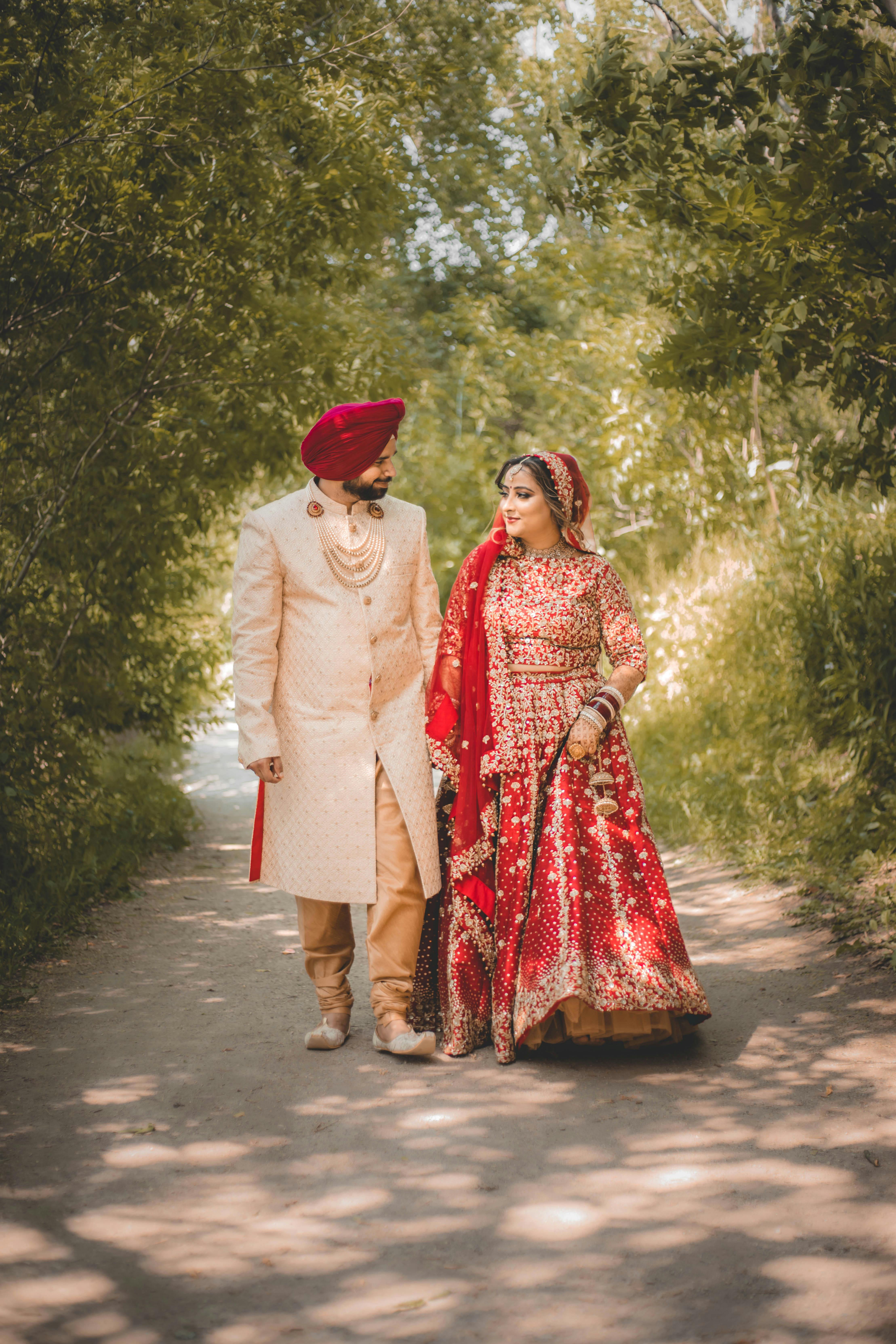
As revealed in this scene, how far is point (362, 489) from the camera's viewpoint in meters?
4.07

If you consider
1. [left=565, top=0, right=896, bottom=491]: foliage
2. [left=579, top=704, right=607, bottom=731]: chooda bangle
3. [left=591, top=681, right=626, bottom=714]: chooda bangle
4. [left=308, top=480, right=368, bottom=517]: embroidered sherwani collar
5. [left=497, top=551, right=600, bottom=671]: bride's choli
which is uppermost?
[left=565, top=0, right=896, bottom=491]: foliage

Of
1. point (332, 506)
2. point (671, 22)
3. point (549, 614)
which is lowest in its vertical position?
point (549, 614)

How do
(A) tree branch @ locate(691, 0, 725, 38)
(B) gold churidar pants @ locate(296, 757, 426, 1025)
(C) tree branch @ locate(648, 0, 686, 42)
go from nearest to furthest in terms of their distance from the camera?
(B) gold churidar pants @ locate(296, 757, 426, 1025)
(C) tree branch @ locate(648, 0, 686, 42)
(A) tree branch @ locate(691, 0, 725, 38)

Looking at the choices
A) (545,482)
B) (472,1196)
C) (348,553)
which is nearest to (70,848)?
(348,553)

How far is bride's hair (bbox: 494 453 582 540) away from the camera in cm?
410

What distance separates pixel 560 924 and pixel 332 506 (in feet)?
5.23

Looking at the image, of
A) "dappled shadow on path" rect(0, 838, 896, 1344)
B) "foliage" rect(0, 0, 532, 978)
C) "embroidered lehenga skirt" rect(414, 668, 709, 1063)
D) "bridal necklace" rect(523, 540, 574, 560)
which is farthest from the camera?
"foliage" rect(0, 0, 532, 978)

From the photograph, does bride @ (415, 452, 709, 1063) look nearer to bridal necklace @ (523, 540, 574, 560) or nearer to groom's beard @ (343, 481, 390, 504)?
bridal necklace @ (523, 540, 574, 560)

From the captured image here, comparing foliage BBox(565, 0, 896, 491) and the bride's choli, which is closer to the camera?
foliage BBox(565, 0, 896, 491)

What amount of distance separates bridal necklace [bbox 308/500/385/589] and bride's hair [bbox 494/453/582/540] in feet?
1.64

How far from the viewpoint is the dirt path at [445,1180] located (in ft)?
7.79

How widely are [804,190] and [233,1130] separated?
337 centimetres

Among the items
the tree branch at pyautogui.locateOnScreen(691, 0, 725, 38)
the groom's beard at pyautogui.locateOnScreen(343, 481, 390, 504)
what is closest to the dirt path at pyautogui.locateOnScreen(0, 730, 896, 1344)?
the groom's beard at pyautogui.locateOnScreen(343, 481, 390, 504)

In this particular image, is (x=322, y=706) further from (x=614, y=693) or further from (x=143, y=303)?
(x=143, y=303)
